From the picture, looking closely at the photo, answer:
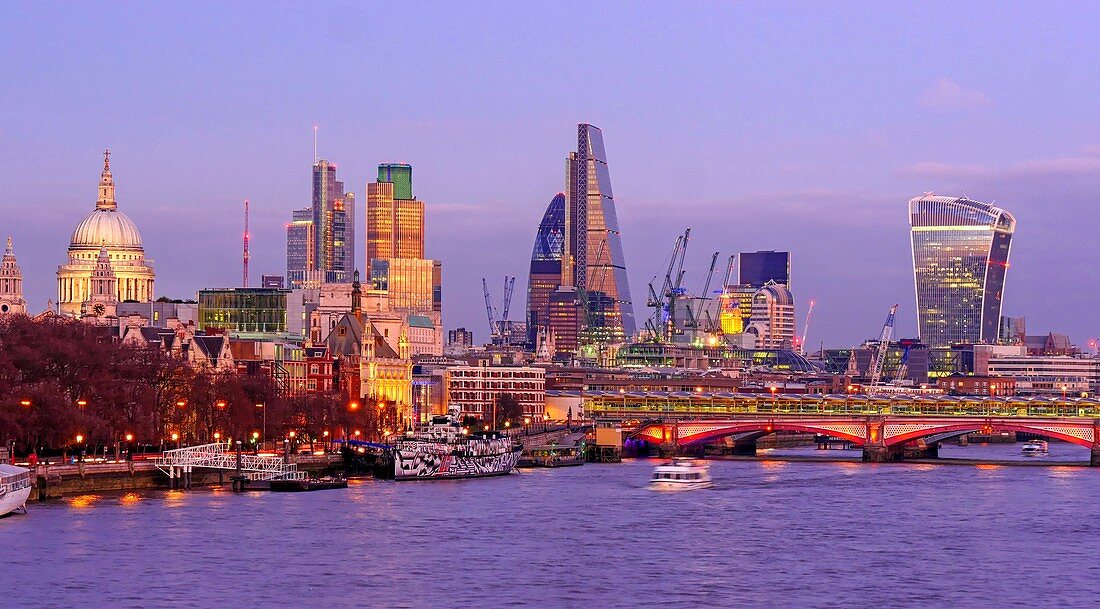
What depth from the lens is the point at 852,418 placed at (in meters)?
156

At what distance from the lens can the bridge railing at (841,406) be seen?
165 m

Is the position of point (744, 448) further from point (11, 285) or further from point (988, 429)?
point (11, 285)

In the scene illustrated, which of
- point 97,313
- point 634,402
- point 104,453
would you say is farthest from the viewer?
point 97,313

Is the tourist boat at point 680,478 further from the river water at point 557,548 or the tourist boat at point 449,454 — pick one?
the tourist boat at point 449,454

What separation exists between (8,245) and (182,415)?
70551 millimetres

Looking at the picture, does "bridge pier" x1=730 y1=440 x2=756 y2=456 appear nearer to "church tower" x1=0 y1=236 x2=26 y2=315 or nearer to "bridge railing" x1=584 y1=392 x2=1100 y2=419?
"bridge railing" x1=584 y1=392 x2=1100 y2=419

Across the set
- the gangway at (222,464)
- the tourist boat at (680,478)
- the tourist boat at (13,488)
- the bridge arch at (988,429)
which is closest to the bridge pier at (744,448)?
the bridge arch at (988,429)

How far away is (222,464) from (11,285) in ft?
255

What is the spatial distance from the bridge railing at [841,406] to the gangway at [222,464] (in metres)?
51.3

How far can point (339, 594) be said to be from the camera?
68.2 meters

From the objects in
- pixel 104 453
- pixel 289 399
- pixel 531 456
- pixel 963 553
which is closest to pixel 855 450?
pixel 531 456

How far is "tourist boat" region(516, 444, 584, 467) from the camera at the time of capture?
145 m

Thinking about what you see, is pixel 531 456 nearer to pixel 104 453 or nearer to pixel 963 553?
pixel 104 453

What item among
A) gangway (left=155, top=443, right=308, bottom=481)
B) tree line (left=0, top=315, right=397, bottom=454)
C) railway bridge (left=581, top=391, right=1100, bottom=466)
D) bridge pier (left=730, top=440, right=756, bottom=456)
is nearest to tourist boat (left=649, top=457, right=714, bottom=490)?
gangway (left=155, top=443, right=308, bottom=481)
